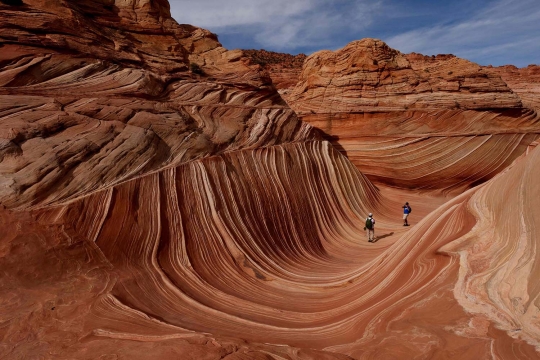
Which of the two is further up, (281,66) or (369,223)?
(281,66)

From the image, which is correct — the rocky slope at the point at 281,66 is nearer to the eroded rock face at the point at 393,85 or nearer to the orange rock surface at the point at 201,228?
the eroded rock face at the point at 393,85

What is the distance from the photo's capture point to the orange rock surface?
3.56m

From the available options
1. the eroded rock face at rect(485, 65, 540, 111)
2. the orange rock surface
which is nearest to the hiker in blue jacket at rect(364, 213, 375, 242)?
the orange rock surface


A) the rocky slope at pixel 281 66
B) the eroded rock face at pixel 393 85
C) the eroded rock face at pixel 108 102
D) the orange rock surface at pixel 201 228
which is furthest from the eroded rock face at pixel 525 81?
the eroded rock face at pixel 108 102

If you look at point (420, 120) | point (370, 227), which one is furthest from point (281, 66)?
point (370, 227)

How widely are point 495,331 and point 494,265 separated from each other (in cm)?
112

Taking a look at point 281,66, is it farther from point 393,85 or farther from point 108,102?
point 108,102

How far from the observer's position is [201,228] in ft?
21.5

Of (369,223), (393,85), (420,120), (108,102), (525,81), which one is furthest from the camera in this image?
(525,81)

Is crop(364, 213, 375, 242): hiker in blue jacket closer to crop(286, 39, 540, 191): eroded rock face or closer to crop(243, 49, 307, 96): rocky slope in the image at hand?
crop(286, 39, 540, 191): eroded rock face

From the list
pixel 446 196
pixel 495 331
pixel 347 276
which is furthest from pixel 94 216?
pixel 446 196

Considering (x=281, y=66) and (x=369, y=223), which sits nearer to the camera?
(x=369, y=223)

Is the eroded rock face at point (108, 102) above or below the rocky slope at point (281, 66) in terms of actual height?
below

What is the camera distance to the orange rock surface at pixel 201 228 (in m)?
3.56
